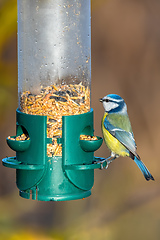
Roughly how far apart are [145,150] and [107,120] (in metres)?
3.19

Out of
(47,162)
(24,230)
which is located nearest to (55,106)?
(47,162)

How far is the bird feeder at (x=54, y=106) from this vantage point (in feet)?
20.0

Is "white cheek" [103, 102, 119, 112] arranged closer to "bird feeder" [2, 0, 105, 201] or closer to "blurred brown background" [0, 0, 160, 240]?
"bird feeder" [2, 0, 105, 201]

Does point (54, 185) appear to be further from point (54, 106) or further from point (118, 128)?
point (118, 128)

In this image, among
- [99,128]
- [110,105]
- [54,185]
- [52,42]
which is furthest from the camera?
[99,128]

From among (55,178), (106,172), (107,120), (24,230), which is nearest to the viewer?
(55,178)

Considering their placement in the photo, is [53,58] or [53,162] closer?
[53,162]

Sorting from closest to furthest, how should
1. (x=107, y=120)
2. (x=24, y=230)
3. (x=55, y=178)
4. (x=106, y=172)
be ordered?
(x=55, y=178) < (x=107, y=120) < (x=24, y=230) < (x=106, y=172)

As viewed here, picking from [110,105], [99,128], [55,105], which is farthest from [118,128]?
[99,128]

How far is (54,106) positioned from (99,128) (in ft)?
10.9

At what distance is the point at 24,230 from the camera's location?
921 cm

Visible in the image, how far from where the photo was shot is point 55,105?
→ 624 centimetres

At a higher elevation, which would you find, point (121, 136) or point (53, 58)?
point (53, 58)

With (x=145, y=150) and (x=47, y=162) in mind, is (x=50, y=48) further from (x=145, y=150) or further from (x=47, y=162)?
(x=145, y=150)
